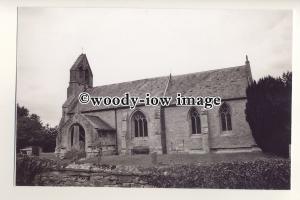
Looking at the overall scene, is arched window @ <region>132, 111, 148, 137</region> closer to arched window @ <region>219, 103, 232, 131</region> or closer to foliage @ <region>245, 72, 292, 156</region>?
arched window @ <region>219, 103, 232, 131</region>

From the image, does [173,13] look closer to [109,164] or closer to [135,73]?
[135,73]

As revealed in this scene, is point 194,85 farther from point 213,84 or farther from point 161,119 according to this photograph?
point 161,119

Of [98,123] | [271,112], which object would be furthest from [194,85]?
[98,123]

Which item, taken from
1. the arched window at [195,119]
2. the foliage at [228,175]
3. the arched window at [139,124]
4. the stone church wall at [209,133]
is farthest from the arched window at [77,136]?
the arched window at [195,119]

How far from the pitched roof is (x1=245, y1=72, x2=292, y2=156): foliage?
24cm

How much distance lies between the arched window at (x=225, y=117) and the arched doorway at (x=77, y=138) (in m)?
2.41

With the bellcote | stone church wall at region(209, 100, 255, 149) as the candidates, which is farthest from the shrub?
stone church wall at region(209, 100, 255, 149)

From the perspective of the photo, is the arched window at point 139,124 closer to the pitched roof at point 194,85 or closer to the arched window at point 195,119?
the pitched roof at point 194,85

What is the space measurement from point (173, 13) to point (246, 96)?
6.03 feet

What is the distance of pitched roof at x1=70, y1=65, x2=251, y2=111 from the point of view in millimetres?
6484

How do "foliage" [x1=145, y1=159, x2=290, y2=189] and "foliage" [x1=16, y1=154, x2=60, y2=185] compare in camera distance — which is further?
"foliage" [x1=16, y1=154, x2=60, y2=185]

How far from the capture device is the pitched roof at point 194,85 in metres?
6.48

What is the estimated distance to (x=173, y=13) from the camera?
6.49 metres
